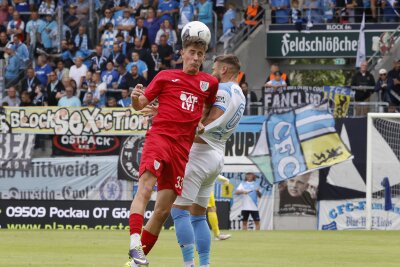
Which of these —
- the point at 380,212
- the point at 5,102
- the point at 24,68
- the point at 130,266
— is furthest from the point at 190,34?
the point at 24,68

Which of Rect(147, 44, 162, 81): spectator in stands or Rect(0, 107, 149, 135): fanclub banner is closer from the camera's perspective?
Rect(0, 107, 149, 135): fanclub banner

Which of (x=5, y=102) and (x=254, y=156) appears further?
(x=5, y=102)

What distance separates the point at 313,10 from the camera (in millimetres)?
33812

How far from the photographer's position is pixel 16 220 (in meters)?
27.6

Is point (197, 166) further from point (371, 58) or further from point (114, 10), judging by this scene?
point (114, 10)

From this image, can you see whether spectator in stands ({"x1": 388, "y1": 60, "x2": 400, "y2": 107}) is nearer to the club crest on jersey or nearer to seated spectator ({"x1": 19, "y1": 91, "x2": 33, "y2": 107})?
seated spectator ({"x1": 19, "y1": 91, "x2": 33, "y2": 107})

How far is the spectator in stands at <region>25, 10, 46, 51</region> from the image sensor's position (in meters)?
33.8

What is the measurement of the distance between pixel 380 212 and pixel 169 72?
55.0 ft

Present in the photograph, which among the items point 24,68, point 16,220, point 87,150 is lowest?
point 16,220

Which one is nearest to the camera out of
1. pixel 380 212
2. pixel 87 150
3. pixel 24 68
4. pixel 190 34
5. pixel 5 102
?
pixel 190 34

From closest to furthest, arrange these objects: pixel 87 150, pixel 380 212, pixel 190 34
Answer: pixel 190 34 < pixel 380 212 < pixel 87 150

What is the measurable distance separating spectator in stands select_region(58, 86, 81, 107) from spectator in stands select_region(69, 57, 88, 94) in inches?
51.3

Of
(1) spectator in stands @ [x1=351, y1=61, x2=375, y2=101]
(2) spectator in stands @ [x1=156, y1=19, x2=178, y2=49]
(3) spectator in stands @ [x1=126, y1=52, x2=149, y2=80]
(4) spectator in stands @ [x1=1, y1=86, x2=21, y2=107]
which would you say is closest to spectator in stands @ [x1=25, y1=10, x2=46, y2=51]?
(4) spectator in stands @ [x1=1, y1=86, x2=21, y2=107]

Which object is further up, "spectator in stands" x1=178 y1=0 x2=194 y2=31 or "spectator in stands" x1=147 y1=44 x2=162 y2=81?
"spectator in stands" x1=178 y1=0 x2=194 y2=31
